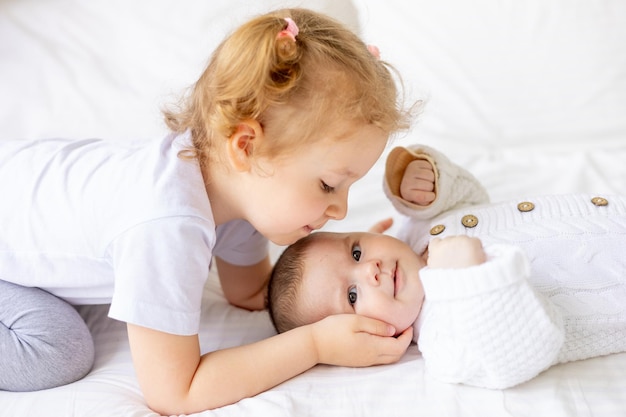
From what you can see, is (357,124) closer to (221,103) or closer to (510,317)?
(221,103)

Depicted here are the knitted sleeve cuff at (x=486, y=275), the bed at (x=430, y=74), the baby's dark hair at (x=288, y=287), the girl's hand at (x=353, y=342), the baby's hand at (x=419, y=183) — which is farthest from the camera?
the bed at (x=430, y=74)

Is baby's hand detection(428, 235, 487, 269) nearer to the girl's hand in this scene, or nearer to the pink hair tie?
the girl's hand

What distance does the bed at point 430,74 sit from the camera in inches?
67.3

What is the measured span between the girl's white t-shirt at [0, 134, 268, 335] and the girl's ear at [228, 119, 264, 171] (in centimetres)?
9

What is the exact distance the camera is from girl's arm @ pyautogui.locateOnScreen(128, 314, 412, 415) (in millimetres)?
1061

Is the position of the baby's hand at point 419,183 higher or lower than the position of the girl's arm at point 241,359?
higher

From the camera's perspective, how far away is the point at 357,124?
110 centimetres

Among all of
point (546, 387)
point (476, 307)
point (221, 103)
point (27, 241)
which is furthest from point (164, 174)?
point (546, 387)

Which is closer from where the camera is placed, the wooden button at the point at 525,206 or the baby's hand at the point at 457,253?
the baby's hand at the point at 457,253

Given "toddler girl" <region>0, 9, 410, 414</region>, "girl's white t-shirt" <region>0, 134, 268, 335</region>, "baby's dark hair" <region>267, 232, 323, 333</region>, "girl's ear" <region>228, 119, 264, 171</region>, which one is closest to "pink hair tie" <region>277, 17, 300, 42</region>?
"toddler girl" <region>0, 9, 410, 414</region>

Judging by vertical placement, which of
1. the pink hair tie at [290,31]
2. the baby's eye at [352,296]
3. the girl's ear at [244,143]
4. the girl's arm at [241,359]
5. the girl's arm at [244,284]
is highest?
the pink hair tie at [290,31]

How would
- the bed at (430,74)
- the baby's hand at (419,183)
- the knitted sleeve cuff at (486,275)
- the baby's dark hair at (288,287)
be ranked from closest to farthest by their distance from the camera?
the knitted sleeve cuff at (486,275), the baby's dark hair at (288,287), the baby's hand at (419,183), the bed at (430,74)

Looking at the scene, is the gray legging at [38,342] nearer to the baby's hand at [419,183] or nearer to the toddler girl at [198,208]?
the toddler girl at [198,208]

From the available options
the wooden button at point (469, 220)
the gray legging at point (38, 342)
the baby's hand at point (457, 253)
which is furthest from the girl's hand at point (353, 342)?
the gray legging at point (38, 342)
